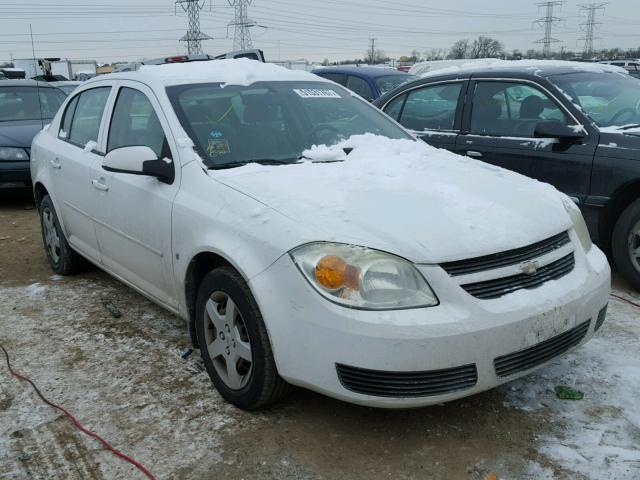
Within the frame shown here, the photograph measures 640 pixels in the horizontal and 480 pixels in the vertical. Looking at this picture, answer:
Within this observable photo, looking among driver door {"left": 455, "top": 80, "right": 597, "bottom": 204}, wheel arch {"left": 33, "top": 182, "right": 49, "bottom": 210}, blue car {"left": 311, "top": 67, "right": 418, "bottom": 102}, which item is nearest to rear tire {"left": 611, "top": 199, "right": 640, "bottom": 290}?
driver door {"left": 455, "top": 80, "right": 597, "bottom": 204}

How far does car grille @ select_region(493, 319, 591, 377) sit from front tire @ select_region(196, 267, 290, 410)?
94 centimetres

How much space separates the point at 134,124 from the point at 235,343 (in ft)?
5.71

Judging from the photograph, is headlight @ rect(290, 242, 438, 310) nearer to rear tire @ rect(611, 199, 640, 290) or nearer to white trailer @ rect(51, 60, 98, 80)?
rear tire @ rect(611, 199, 640, 290)

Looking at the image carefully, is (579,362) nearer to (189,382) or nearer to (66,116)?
→ (189,382)

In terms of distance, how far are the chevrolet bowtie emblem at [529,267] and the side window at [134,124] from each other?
1953 millimetres

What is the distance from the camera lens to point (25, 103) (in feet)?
30.6

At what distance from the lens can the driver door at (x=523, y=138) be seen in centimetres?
474

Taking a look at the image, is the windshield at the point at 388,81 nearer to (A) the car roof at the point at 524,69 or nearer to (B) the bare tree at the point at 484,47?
(A) the car roof at the point at 524,69

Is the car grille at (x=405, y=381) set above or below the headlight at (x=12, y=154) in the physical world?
below

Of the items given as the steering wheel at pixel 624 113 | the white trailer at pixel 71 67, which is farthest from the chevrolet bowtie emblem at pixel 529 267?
the white trailer at pixel 71 67

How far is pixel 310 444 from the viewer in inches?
109

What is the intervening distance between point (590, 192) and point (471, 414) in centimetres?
244

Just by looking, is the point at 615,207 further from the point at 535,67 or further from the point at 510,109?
the point at 535,67

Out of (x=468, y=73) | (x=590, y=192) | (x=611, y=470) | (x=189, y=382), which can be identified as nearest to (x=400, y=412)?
(x=611, y=470)
